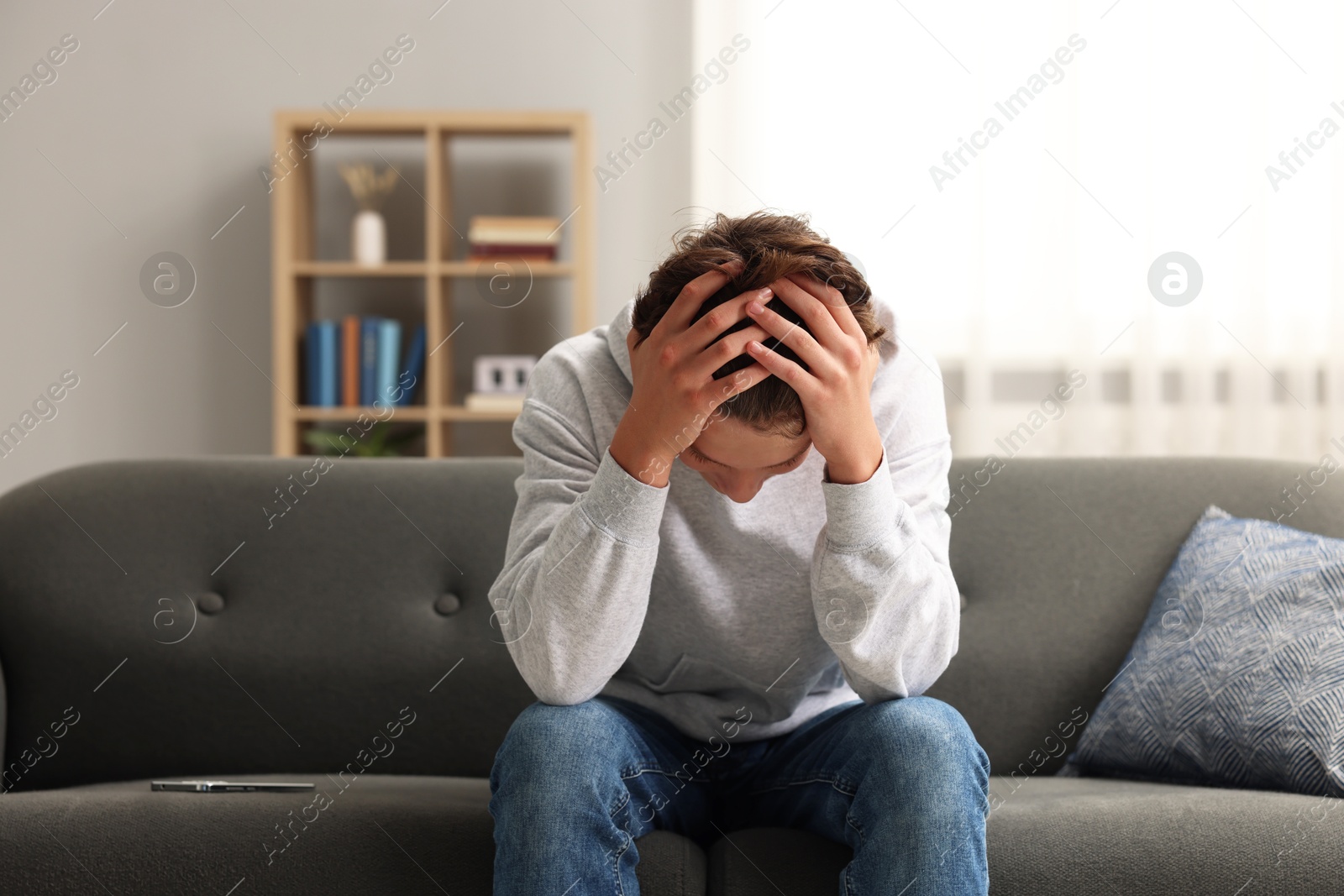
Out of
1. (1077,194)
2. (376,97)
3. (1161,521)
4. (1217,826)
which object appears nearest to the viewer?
(1217,826)

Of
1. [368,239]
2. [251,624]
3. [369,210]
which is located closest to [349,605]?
Answer: [251,624]

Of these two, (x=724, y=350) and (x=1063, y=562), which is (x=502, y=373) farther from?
(x=724, y=350)

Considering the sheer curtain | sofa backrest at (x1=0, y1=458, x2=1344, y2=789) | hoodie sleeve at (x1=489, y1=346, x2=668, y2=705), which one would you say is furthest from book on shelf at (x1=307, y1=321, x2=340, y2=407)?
hoodie sleeve at (x1=489, y1=346, x2=668, y2=705)

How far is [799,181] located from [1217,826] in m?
2.02

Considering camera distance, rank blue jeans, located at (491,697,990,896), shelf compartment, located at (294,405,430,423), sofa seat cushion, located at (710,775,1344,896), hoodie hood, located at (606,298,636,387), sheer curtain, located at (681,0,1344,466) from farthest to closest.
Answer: shelf compartment, located at (294,405,430,423)
sheer curtain, located at (681,0,1344,466)
hoodie hood, located at (606,298,636,387)
sofa seat cushion, located at (710,775,1344,896)
blue jeans, located at (491,697,990,896)

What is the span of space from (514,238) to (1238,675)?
201 centimetres

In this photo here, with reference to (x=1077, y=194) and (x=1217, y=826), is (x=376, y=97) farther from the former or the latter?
(x=1217, y=826)

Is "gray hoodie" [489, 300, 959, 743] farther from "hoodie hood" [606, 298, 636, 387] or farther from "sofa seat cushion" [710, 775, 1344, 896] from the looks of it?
"sofa seat cushion" [710, 775, 1344, 896]

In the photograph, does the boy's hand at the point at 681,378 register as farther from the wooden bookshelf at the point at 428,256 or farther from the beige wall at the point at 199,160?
the beige wall at the point at 199,160

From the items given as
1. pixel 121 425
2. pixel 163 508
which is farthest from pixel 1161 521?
pixel 121 425

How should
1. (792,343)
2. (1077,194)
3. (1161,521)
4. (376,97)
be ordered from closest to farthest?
(792,343) < (1161,521) < (1077,194) < (376,97)

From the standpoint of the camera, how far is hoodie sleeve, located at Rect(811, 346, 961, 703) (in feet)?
2.90

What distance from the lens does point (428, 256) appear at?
269cm

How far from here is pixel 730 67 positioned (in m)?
2.73
